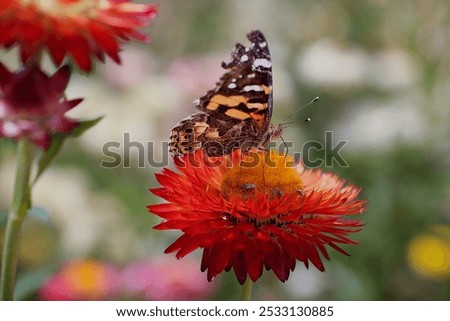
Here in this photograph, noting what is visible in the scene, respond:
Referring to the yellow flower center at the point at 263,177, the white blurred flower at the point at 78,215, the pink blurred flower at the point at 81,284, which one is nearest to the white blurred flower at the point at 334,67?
the white blurred flower at the point at 78,215

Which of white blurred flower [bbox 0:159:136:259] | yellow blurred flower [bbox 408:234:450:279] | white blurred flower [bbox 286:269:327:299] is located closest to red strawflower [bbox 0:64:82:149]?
white blurred flower [bbox 0:159:136:259]

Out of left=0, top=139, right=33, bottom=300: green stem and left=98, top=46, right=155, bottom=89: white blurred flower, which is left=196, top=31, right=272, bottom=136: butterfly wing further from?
left=98, top=46, right=155, bottom=89: white blurred flower

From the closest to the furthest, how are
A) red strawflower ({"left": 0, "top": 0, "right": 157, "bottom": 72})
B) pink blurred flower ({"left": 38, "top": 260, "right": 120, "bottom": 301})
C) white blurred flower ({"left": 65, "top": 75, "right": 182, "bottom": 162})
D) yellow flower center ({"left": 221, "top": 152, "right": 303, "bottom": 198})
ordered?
red strawflower ({"left": 0, "top": 0, "right": 157, "bottom": 72}) < yellow flower center ({"left": 221, "top": 152, "right": 303, "bottom": 198}) < pink blurred flower ({"left": 38, "top": 260, "right": 120, "bottom": 301}) < white blurred flower ({"left": 65, "top": 75, "right": 182, "bottom": 162})

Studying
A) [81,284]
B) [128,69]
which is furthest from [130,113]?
[81,284]

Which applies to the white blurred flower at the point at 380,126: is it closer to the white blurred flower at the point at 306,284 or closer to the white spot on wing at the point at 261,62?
the white blurred flower at the point at 306,284

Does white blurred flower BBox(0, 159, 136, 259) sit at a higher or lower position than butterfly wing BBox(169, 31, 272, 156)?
lower

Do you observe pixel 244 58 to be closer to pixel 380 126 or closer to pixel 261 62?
pixel 261 62
